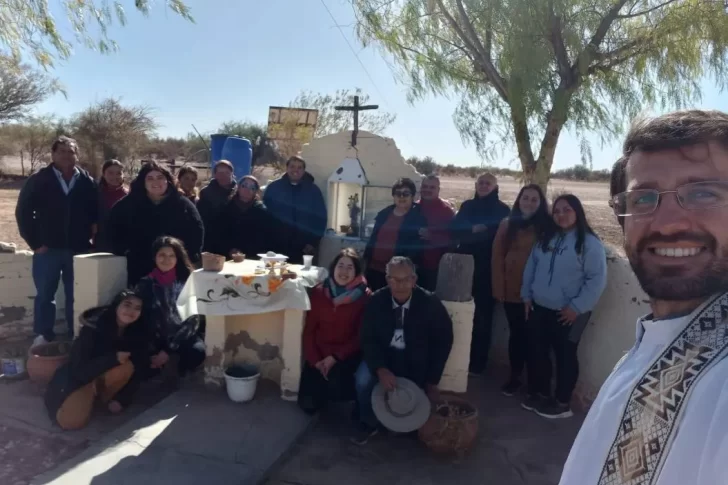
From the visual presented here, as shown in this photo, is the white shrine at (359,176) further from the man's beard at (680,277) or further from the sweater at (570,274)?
the man's beard at (680,277)

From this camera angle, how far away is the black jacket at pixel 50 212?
193 inches

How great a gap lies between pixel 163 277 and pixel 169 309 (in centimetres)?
26

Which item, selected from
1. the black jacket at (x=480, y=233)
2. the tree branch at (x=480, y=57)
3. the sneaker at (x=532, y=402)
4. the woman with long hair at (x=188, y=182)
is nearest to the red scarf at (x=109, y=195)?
the woman with long hair at (x=188, y=182)

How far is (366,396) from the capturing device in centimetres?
398

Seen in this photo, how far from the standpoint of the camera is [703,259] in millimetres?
1039

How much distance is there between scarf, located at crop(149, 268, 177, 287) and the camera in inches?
176

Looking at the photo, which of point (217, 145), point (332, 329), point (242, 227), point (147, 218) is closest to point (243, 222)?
point (242, 227)

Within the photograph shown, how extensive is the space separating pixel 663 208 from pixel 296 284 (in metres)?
3.41

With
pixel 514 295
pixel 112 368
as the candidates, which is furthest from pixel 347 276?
pixel 112 368

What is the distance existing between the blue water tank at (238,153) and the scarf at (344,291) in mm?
6089

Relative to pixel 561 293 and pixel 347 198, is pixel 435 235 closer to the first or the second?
pixel 561 293

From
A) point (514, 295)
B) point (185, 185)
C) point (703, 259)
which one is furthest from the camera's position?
point (185, 185)

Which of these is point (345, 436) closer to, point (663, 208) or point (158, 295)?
point (158, 295)

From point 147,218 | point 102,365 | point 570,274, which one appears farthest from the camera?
point 147,218
